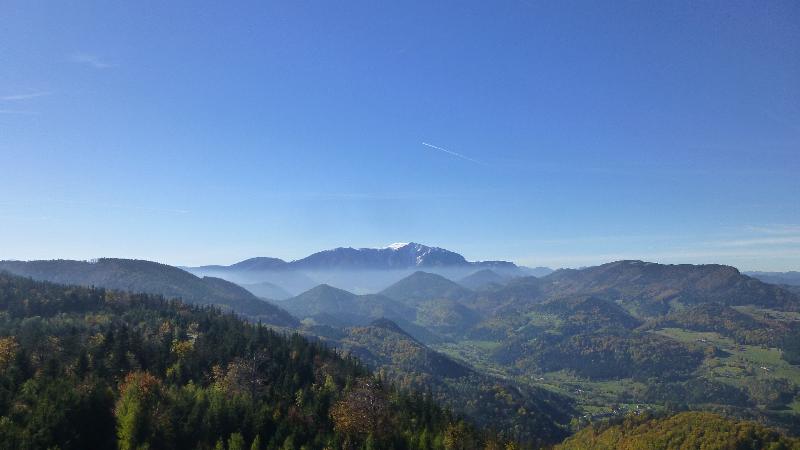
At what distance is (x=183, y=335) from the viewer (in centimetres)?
19838

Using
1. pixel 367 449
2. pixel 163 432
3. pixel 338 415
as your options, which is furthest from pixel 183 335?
pixel 367 449

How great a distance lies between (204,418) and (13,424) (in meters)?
33.2

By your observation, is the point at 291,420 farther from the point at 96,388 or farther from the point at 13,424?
the point at 13,424

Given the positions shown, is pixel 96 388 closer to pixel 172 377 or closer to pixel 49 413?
pixel 49 413

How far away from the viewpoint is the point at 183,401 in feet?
362

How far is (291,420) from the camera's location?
398 feet

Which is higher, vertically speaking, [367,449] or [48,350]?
[48,350]

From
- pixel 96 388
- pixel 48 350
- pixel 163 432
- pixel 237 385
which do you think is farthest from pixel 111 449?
pixel 48 350

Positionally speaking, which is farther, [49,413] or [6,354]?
[6,354]

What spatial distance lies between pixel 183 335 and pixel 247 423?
104698mm

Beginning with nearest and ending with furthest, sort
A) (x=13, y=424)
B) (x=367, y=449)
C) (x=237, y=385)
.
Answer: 1. (x=13, y=424)
2. (x=367, y=449)
3. (x=237, y=385)

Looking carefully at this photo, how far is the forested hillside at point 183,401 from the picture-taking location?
8975 centimetres

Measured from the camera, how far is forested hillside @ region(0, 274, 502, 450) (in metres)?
89.8

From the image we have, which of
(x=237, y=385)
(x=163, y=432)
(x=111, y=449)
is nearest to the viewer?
(x=111, y=449)
